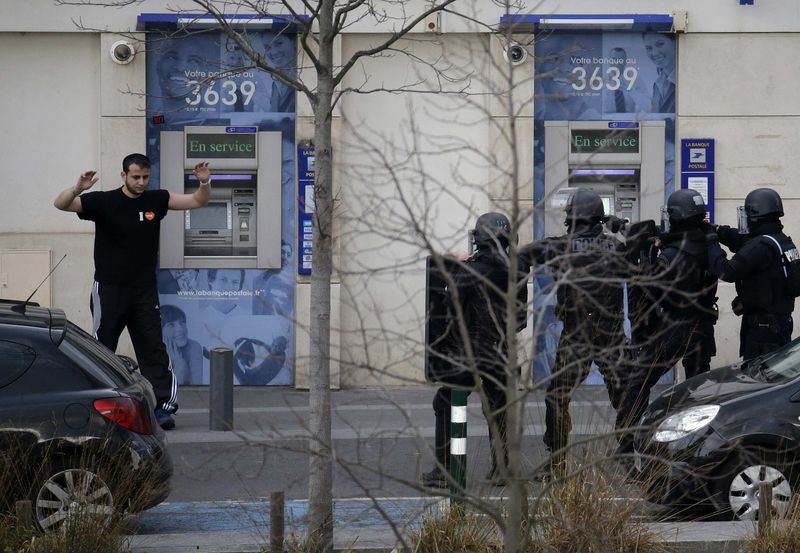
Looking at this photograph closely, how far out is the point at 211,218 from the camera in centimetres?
1308

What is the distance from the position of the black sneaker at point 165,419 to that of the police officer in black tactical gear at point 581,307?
3.80 metres

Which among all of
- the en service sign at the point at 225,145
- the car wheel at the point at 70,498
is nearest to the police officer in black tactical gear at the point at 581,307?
the car wheel at the point at 70,498

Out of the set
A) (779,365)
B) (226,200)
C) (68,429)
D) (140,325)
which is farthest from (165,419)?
(779,365)

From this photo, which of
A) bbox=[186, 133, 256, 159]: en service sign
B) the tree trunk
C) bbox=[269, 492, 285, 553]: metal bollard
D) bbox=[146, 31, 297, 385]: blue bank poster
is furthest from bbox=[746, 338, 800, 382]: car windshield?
bbox=[186, 133, 256, 159]: en service sign

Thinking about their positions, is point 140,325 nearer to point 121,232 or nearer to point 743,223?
point 121,232

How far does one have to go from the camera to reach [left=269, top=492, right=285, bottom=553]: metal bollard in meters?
5.29

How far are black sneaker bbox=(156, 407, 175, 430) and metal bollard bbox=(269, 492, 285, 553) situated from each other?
487 centimetres

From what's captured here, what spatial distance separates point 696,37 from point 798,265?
458cm

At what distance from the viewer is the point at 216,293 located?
42.3 feet

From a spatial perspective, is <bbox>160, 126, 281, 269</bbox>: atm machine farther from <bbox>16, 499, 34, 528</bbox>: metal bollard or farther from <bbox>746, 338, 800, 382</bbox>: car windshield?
<bbox>16, 499, 34, 528</bbox>: metal bollard

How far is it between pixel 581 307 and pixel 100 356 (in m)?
3.08

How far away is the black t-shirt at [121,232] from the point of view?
9922 millimetres

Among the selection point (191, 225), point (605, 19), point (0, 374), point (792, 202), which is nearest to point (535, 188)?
point (605, 19)

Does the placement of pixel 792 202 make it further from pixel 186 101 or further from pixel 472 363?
pixel 472 363
